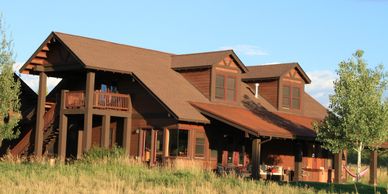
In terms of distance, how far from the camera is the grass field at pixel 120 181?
71.9ft

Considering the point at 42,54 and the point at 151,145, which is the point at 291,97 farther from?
the point at 42,54

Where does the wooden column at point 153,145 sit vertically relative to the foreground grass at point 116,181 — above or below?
above

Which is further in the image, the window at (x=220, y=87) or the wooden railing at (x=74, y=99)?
the window at (x=220, y=87)

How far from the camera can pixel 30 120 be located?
40375mm

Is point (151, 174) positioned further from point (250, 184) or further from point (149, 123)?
point (149, 123)

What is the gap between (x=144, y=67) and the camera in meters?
38.2

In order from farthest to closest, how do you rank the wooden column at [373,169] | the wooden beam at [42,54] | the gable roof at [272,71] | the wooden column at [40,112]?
the gable roof at [272,71], the wooden column at [373,169], the wooden beam at [42,54], the wooden column at [40,112]

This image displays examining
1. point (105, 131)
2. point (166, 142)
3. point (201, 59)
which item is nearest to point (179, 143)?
point (166, 142)

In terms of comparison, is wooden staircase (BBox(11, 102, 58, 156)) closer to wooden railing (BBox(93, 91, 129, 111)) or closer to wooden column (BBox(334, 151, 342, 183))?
wooden railing (BBox(93, 91, 129, 111))

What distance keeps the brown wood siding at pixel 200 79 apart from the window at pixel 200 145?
129 inches

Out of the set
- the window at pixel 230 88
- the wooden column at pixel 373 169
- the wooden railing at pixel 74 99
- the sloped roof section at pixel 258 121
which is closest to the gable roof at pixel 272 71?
the sloped roof section at pixel 258 121

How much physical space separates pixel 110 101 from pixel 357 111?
12.3 m

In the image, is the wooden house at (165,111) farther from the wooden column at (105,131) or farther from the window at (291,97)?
the window at (291,97)

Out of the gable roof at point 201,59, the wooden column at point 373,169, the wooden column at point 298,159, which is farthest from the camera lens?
the wooden column at point 298,159
